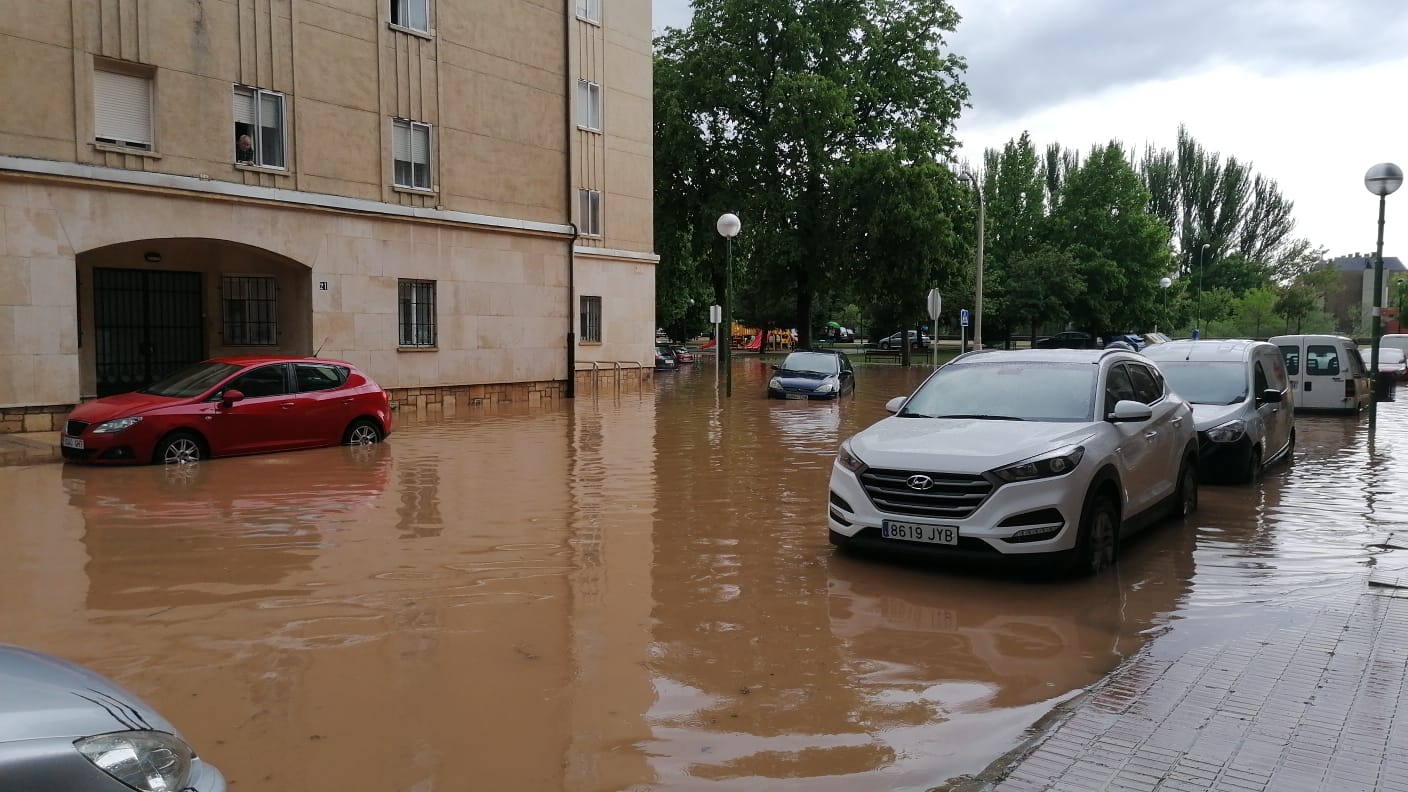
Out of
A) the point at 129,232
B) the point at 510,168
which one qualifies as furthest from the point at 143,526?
the point at 510,168

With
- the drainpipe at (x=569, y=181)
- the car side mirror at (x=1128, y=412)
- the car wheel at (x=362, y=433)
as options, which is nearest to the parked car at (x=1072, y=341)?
the drainpipe at (x=569, y=181)

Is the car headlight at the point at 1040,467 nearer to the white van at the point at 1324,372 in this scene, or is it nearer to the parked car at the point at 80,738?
the parked car at the point at 80,738

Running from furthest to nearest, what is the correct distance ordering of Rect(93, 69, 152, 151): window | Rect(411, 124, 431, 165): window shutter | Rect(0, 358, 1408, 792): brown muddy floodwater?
1. Rect(411, 124, 431, 165): window shutter
2. Rect(93, 69, 152, 151): window
3. Rect(0, 358, 1408, 792): brown muddy floodwater

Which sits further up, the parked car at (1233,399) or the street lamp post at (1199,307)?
the street lamp post at (1199,307)

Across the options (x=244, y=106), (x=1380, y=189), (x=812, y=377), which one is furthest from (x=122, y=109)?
(x=1380, y=189)

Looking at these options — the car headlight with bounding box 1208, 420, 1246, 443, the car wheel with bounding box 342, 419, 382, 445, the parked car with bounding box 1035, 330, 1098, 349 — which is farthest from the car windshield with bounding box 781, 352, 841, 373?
the parked car with bounding box 1035, 330, 1098, 349

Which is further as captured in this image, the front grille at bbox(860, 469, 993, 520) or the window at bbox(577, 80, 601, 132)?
the window at bbox(577, 80, 601, 132)

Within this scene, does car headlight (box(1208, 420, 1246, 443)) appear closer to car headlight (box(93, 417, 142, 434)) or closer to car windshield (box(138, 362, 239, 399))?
car windshield (box(138, 362, 239, 399))

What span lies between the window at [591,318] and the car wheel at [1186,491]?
788 inches

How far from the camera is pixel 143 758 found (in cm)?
276

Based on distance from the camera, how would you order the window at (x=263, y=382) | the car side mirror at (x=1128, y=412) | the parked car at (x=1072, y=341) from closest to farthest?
the car side mirror at (x=1128, y=412)
the window at (x=263, y=382)
the parked car at (x=1072, y=341)

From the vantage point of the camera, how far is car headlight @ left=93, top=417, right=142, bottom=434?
43.0 ft

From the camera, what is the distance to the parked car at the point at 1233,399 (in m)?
12.3

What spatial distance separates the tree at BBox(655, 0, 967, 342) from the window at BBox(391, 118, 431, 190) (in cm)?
1840
